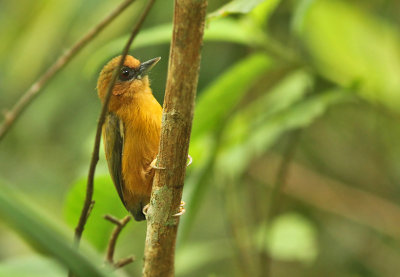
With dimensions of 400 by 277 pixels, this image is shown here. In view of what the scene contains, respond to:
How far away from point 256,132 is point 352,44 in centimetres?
126

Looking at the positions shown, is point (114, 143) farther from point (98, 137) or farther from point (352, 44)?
point (352, 44)

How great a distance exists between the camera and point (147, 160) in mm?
2584

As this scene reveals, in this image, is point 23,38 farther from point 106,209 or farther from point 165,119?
point 165,119

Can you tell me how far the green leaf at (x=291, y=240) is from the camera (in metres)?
3.21

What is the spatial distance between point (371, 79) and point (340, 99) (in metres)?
1.04

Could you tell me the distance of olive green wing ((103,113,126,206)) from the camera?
2.65 metres

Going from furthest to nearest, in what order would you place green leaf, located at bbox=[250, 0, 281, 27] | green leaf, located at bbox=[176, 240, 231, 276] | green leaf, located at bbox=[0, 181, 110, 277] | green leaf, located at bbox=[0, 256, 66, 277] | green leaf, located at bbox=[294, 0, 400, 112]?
green leaf, located at bbox=[294, 0, 400, 112], green leaf, located at bbox=[176, 240, 231, 276], green leaf, located at bbox=[250, 0, 281, 27], green leaf, located at bbox=[0, 256, 66, 277], green leaf, located at bbox=[0, 181, 110, 277]

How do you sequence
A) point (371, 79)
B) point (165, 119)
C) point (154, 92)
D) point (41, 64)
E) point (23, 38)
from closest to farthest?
1. point (165, 119)
2. point (154, 92)
3. point (371, 79)
4. point (23, 38)
5. point (41, 64)

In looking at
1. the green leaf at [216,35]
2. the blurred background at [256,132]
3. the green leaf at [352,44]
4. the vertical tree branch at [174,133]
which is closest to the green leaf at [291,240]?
the blurred background at [256,132]

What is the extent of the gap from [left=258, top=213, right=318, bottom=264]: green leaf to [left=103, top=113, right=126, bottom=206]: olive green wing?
899mm

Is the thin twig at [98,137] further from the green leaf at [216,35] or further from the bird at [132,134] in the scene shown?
the green leaf at [216,35]

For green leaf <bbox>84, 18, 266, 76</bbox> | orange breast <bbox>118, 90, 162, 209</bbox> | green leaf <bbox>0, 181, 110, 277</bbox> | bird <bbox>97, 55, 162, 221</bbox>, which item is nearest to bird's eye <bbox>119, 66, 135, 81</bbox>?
bird <bbox>97, 55, 162, 221</bbox>

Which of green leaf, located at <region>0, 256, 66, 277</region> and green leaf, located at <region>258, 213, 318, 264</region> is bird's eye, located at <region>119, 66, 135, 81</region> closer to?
green leaf, located at <region>258, 213, 318, 264</region>

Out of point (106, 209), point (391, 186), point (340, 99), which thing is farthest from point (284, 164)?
point (391, 186)
